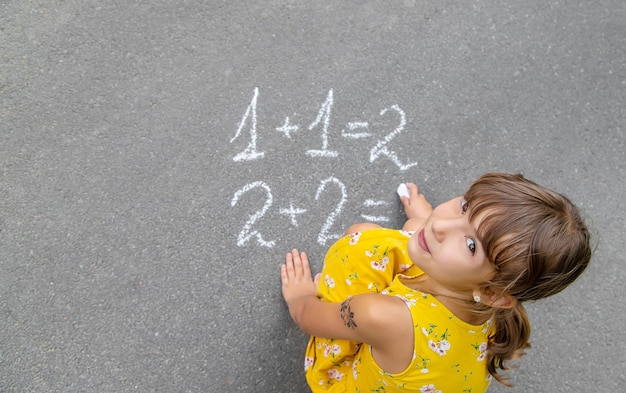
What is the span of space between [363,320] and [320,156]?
991 mm

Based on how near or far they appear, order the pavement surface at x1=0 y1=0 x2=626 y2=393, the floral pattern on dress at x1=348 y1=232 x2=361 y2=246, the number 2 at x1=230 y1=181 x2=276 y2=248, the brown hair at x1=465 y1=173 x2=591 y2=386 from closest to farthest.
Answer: the brown hair at x1=465 y1=173 x2=591 y2=386 → the floral pattern on dress at x1=348 y1=232 x2=361 y2=246 → the pavement surface at x1=0 y1=0 x2=626 y2=393 → the number 2 at x1=230 y1=181 x2=276 y2=248

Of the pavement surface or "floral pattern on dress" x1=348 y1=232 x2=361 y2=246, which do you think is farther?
the pavement surface

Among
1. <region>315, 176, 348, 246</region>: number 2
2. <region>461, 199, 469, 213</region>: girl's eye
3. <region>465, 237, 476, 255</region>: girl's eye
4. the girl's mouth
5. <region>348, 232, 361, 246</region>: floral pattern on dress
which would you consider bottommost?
<region>315, 176, 348, 246</region>: number 2

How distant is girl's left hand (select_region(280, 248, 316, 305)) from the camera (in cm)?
194

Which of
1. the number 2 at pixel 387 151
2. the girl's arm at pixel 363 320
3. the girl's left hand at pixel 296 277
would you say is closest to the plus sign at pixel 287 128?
the number 2 at pixel 387 151

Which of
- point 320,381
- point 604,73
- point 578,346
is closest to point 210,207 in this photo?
point 320,381

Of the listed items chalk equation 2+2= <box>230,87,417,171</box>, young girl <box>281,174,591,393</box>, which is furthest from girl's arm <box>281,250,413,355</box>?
chalk equation 2+2= <box>230,87,417,171</box>

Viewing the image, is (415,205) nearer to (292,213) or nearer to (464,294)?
(292,213)

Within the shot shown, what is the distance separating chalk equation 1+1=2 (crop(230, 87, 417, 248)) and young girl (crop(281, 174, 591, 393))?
0.56 metres

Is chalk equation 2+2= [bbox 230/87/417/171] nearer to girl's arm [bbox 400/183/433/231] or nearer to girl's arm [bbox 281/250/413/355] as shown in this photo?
girl's arm [bbox 400/183/433/231]

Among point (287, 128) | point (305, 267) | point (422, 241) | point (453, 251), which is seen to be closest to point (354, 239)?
point (305, 267)

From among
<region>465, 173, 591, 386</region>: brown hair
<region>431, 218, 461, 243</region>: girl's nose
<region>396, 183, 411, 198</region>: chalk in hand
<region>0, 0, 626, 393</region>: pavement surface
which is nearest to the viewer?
<region>465, 173, 591, 386</region>: brown hair

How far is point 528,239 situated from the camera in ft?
3.73

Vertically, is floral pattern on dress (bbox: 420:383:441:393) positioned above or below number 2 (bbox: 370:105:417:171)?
below
